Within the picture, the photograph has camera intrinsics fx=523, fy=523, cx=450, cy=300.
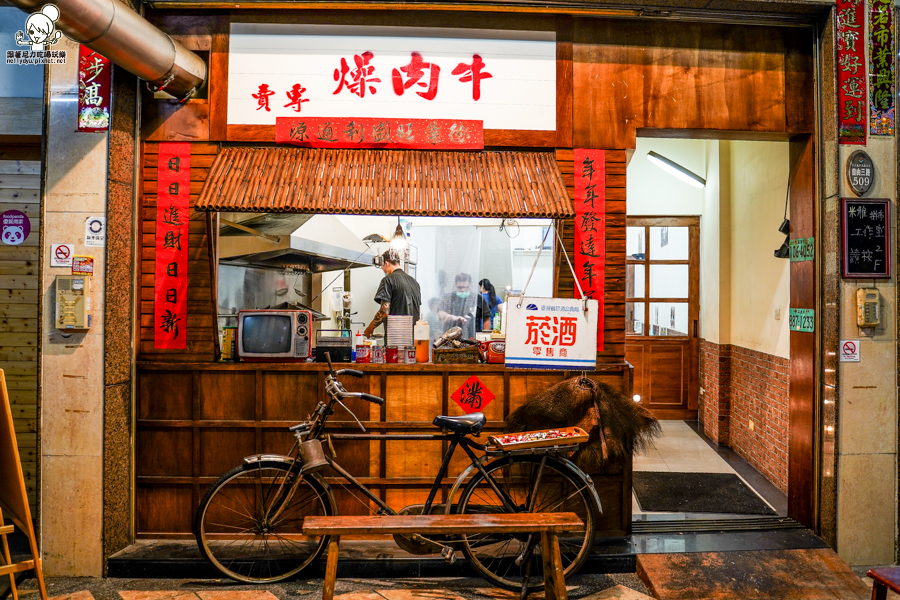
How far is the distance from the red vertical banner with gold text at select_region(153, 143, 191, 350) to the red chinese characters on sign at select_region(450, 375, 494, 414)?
2.24m

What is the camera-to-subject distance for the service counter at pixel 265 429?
4121 millimetres

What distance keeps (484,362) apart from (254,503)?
2137mm

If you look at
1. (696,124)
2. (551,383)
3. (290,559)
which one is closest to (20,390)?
(290,559)

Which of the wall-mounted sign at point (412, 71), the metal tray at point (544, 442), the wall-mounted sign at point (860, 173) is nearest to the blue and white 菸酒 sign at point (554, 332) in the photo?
the metal tray at point (544, 442)

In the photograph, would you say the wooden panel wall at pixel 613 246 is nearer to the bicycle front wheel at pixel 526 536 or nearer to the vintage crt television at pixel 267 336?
the bicycle front wheel at pixel 526 536

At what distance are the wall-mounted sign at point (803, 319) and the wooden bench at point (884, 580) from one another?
2104 millimetres

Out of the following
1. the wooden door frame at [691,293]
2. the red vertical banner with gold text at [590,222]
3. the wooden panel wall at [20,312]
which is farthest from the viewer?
the wooden door frame at [691,293]

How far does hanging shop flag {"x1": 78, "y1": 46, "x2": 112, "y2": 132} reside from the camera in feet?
12.9

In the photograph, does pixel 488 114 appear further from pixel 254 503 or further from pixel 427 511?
pixel 254 503

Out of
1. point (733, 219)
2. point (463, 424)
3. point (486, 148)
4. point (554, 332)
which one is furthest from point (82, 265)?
point (733, 219)

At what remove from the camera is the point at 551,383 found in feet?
13.8

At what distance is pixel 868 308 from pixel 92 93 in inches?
244

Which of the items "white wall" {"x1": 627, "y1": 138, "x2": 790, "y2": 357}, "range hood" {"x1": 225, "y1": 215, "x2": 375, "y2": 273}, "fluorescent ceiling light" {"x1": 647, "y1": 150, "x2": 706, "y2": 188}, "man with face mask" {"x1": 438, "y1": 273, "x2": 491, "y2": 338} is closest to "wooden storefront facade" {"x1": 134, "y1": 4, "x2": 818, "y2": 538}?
"white wall" {"x1": 627, "y1": 138, "x2": 790, "y2": 357}

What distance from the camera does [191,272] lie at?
13.9ft
